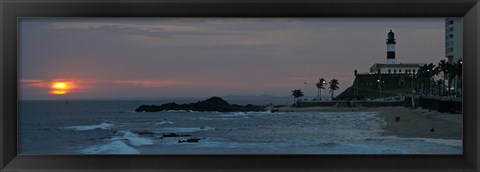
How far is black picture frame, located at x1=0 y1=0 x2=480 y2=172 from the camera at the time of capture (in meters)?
2.93

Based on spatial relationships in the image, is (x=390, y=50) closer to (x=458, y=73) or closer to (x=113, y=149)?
(x=458, y=73)

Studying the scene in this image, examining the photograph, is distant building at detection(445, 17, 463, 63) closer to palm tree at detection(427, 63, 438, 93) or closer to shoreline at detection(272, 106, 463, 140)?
palm tree at detection(427, 63, 438, 93)

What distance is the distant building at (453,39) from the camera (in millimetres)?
3027

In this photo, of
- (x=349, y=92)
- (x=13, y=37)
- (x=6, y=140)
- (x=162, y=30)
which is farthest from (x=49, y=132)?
(x=349, y=92)

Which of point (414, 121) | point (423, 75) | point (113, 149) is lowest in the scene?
point (113, 149)

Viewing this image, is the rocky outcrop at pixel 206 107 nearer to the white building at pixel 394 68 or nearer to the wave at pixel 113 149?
the wave at pixel 113 149

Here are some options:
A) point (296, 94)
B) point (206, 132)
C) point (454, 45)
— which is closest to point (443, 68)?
A: point (454, 45)

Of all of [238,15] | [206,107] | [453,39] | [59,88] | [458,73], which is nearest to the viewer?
[238,15]

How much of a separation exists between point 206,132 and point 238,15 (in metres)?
0.89

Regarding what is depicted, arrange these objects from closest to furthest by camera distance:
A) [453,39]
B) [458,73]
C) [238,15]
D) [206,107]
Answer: [238,15] → [458,73] → [453,39] → [206,107]

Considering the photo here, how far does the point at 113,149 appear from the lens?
3330 millimetres

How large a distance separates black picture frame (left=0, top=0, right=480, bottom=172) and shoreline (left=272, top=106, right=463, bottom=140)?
12.1 inches

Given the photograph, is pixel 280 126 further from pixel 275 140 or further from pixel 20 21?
pixel 20 21

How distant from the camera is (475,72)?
115 inches
